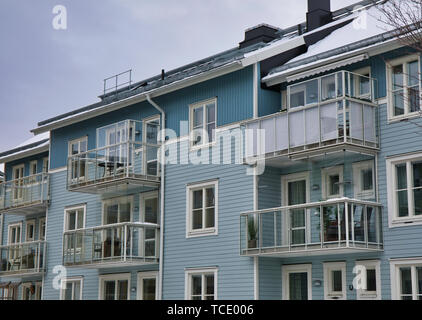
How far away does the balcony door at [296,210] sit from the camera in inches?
727

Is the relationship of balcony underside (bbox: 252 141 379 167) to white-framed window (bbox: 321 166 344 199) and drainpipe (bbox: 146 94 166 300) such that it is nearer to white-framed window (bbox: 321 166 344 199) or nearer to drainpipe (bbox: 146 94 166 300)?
white-framed window (bbox: 321 166 344 199)

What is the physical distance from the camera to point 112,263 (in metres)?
23.9

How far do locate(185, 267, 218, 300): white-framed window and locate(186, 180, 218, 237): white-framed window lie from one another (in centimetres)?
124

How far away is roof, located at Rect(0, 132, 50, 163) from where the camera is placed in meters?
32.2

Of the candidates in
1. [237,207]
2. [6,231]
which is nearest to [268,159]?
[237,207]

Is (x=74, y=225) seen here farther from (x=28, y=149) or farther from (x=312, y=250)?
(x=312, y=250)

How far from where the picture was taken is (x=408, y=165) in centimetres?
1734

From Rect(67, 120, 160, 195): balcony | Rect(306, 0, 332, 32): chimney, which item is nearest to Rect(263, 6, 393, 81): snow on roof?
Rect(306, 0, 332, 32): chimney

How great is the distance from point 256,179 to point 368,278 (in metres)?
4.57

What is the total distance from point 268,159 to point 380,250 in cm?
435

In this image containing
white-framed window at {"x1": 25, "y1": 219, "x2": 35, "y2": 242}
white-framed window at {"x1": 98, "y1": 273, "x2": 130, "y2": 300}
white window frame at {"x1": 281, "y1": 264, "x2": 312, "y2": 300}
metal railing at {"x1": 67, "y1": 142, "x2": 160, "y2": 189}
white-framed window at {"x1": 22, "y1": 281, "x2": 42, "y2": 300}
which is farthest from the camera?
white-framed window at {"x1": 25, "y1": 219, "x2": 35, "y2": 242}

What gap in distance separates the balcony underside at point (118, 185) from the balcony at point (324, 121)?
18.1ft
